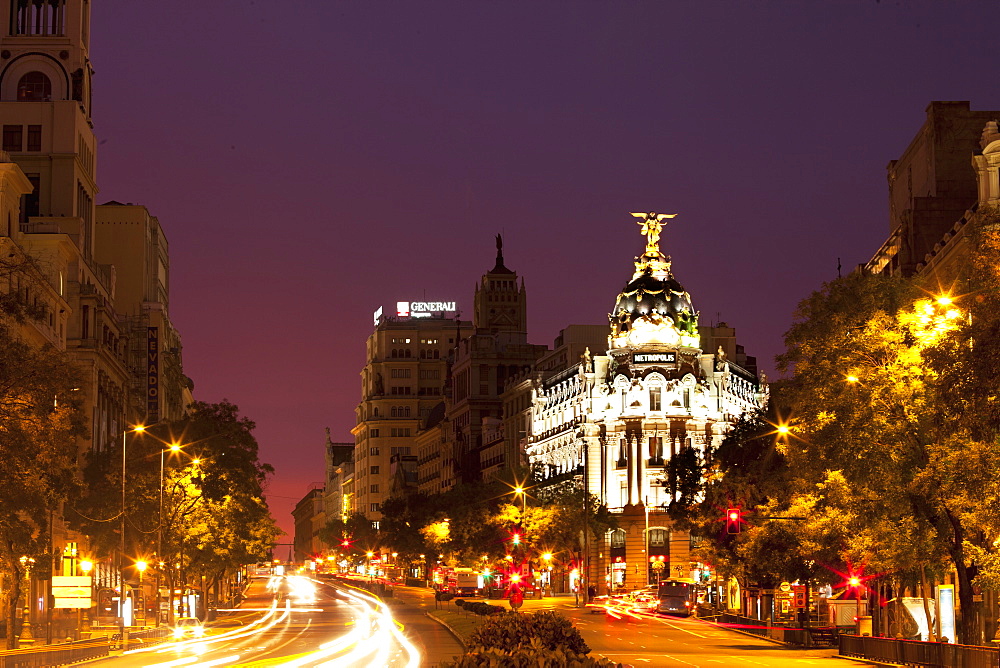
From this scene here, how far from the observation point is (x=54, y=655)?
157ft

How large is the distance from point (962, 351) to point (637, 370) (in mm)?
113169

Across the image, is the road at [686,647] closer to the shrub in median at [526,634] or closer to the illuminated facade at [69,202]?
the shrub in median at [526,634]

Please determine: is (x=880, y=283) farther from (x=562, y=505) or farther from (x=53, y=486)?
(x=562, y=505)

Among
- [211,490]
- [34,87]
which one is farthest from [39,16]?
[211,490]

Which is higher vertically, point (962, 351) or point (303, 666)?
point (962, 351)

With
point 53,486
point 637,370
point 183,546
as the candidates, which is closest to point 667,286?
point 637,370

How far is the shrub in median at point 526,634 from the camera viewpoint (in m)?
29.4

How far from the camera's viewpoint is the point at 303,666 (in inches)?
1881

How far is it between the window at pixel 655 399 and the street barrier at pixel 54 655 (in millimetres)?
93013

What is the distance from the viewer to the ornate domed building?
144m

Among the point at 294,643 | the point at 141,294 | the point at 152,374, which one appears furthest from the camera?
the point at 141,294

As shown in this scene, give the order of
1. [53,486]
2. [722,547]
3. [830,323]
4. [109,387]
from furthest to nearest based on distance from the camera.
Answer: [109,387]
[722,547]
[830,323]
[53,486]

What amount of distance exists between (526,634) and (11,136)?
9094 cm

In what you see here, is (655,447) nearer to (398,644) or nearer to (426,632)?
(426,632)
